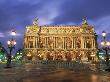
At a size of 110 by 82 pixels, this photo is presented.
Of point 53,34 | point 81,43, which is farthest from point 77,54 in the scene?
point 53,34

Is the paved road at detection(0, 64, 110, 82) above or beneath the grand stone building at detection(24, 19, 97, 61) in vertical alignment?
beneath

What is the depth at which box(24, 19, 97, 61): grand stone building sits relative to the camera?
143 m

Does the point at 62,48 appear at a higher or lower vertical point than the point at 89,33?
lower

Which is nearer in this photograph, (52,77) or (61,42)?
(52,77)

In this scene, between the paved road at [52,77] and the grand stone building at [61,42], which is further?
the grand stone building at [61,42]

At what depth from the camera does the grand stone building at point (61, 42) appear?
143m

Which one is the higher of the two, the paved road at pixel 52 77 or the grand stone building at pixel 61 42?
the grand stone building at pixel 61 42

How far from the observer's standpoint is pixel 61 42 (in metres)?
144

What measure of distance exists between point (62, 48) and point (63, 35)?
25.7 ft

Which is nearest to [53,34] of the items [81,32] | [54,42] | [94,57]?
[54,42]

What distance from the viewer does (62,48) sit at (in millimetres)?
143125

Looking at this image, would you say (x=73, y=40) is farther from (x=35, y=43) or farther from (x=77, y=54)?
(x=35, y=43)

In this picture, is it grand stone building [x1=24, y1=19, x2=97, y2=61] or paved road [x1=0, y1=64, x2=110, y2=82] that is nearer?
paved road [x1=0, y1=64, x2=110, y2=82]

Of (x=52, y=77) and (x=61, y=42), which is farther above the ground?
(x=61, y=42)
